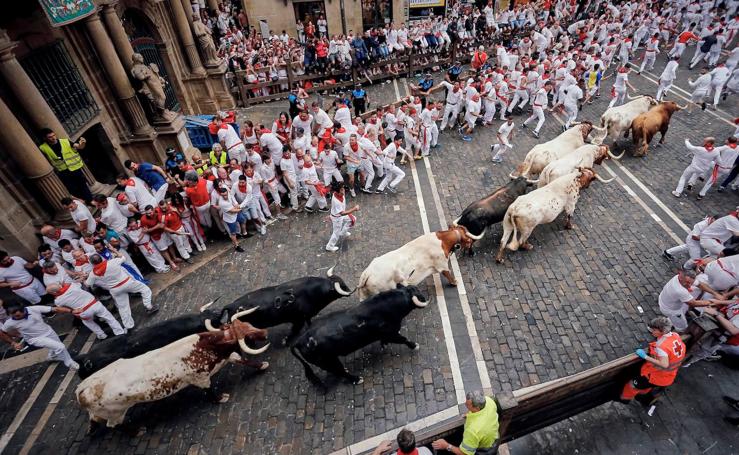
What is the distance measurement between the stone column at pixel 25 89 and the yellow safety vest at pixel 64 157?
1.30 ft

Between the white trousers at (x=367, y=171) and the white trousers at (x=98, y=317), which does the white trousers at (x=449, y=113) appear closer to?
the white trousers at (x=367, y=171)

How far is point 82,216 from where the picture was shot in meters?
8.55

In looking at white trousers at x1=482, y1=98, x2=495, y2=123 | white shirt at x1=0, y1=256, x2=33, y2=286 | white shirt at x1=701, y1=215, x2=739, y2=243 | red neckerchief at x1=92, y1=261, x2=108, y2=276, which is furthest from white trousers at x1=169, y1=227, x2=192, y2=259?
white trousers at x1=482, y1=98, x2=495, y2=123

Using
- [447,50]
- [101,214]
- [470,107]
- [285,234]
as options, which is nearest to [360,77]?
[447,50]

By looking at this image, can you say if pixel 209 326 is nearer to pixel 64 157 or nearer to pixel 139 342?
pixel 139 342

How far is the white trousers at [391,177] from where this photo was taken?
11641 millimetres

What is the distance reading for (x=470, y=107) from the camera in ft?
47.2

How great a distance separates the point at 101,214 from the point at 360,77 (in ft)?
47.3

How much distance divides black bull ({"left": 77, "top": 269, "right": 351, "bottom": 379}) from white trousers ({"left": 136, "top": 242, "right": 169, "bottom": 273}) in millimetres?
2743

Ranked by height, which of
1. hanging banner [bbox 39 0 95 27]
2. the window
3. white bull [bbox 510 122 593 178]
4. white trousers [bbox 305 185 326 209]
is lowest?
white trousers [bbox 305 185 326 209]

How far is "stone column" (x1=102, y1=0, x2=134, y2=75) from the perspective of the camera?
Result: 36.9 ft

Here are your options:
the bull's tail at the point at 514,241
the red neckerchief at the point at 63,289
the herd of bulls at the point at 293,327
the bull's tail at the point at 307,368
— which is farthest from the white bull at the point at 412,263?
the red neckerchief at the point at 63,289

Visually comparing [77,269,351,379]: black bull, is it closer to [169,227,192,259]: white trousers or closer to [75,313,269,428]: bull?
[75,313,269,428]: bull

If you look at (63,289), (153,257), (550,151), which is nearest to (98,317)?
(63,289)
